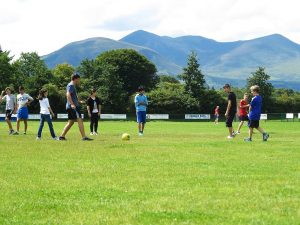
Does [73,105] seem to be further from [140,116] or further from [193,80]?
[193,80]

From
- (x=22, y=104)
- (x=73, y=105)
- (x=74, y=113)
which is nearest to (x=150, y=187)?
(x=73, y=105)

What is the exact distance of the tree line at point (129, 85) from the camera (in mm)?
86688

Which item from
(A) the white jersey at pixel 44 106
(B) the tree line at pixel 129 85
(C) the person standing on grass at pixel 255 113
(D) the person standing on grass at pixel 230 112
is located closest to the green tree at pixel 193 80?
(B) the tree line at pixel 129 85

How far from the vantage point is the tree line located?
8669cm

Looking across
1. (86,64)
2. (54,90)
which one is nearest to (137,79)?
(86,64)

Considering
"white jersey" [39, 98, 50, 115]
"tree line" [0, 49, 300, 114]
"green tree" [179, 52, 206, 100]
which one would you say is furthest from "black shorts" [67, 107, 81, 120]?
"green tree" [179, 52, 206, 100]

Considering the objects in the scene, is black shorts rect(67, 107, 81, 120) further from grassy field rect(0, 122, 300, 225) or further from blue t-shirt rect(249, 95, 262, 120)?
blue t-shirt rect(249, 95, 262, 120)

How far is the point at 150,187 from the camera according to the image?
8148 millimetres

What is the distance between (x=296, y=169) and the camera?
33.2ft

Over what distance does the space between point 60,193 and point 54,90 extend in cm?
7612

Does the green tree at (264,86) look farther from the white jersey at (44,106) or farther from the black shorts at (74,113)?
the black shorts at (74,113)

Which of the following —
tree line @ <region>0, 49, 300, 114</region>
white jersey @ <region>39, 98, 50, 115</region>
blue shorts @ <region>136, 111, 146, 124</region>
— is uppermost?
tree line @ <region>0, 49, 300, 114</region>

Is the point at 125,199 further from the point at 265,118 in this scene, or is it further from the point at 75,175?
the point at 265,118

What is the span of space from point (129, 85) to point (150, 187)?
10199 centimetres
